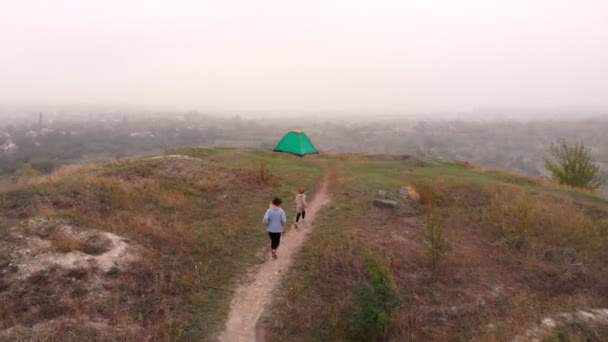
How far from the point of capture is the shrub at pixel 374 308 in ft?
25.1

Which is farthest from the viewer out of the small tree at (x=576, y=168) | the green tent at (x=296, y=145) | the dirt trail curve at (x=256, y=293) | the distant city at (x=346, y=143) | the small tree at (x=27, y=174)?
the distant city at (x=346, y=143)

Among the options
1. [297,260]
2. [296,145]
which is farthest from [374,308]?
[296,145]

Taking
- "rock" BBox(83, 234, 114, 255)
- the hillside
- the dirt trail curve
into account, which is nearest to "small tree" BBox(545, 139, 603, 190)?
the hillside

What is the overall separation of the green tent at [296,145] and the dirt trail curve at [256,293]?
1063 cm

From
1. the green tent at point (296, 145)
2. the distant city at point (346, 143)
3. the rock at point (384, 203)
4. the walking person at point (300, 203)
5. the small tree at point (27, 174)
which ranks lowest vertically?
the distant city at point (346, 143)

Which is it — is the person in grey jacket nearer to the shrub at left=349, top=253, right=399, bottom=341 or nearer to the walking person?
the walking person

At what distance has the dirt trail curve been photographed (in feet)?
25.4

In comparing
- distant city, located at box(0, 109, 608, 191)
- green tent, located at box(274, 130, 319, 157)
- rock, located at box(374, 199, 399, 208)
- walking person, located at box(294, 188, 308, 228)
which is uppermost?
green tent, located at box(274, 130, 319, 157)

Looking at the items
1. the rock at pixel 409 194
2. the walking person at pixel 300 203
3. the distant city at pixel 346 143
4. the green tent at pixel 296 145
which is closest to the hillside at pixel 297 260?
the rock at pixel 409 194

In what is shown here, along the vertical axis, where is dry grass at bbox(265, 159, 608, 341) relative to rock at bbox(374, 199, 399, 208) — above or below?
below

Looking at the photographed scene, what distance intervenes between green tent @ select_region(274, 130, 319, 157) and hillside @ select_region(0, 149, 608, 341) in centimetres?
602

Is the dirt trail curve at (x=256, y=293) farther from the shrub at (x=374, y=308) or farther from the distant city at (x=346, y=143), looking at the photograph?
the distant city at (x=346, y=143)

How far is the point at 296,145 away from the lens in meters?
23.8

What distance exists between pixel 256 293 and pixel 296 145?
15.3 meters
